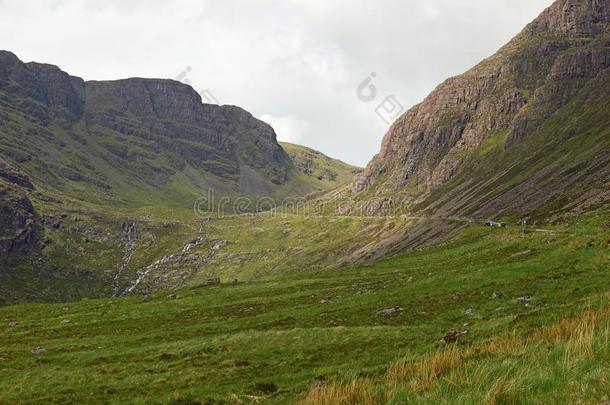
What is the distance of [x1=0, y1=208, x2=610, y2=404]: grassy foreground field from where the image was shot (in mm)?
13148

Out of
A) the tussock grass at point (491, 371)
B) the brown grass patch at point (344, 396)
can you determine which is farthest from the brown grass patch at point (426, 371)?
the brown grass patch at point (344, 396)

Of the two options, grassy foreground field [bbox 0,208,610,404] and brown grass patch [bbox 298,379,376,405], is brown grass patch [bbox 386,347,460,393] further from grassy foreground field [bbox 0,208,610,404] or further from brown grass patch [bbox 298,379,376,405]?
brown grass patch [bbox 298,379,376,405]

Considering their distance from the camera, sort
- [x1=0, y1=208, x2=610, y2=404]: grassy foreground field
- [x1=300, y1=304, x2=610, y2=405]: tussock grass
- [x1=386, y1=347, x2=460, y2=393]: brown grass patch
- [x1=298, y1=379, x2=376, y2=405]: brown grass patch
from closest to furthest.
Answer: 1. [x1=300, y1=304, x2=610, y2=405]: tussock grass
2. [x1=0, y1=208, x2=610, y2=404]: grassy foreground field
3. [x1=386, y1=347, x2=460, y2=393]: brown grass patch
4. [x1=298, y1=379, x2=376, y2=405]: brown grass patch

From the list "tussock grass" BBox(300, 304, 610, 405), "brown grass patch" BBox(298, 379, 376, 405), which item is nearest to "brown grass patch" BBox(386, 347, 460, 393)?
"tussock grass" BBox(300, 304, 610, 405)

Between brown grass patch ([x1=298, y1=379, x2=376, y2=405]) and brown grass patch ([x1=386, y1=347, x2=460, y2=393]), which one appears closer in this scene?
brown grass patch ([x1=386, y1=347, x2=460, y2=393])

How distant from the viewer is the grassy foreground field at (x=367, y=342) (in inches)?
518

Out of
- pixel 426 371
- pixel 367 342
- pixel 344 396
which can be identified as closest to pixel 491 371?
pixel 426 371

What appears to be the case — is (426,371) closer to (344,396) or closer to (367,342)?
(344,396)

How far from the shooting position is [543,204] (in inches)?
5522

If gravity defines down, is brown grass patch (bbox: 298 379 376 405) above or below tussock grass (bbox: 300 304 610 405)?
above

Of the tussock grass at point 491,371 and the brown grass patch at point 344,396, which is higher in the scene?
the brown grass patch at point 344,396

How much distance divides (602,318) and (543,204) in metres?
136

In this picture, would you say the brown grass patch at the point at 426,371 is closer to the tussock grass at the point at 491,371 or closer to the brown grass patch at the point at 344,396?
the tussock grass at the point at 491,371

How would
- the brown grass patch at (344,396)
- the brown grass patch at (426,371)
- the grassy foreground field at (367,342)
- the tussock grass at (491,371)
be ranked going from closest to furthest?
the tussock grass at (491,371)
the grassy foreground field at (367,342)
the brown grass patch at (426,371)
the brown grass patch at (344,396)
